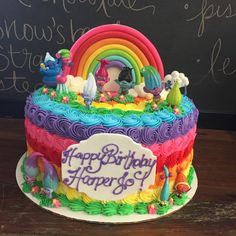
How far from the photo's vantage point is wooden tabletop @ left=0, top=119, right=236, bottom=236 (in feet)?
5.48

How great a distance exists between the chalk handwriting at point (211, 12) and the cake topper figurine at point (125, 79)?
3.29 ft

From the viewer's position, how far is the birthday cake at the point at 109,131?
1657 mm

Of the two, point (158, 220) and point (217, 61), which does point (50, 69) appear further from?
point (217, 61)

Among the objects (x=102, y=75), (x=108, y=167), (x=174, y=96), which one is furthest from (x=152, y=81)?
(x=108, y=167)

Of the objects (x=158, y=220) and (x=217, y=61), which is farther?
(x=217, y=61)

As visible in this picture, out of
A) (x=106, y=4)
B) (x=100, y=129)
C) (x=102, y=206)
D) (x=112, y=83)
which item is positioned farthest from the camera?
(x=106, y=4)

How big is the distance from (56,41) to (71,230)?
152 cm

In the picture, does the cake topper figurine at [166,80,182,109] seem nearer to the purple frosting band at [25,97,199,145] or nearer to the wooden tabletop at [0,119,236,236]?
the purple frosting band at [25,97,199,145]

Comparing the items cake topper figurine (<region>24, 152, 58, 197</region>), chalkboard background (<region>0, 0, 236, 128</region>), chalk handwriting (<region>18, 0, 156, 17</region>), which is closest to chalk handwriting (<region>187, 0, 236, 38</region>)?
chalkboard background (<region>0, 0, 236, 128</region>)

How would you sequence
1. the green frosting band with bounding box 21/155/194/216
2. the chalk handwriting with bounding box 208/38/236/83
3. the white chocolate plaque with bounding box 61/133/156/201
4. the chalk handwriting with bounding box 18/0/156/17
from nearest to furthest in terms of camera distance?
1. the white chocolate plaque with bounding box 61/133/156/201
2. the green frosting band with bounding box 21/155/194/216
3. the chalk handwriting with bounding box 18/0/156/17
4. the chalk handwriting with bounding box 208/38/236/83

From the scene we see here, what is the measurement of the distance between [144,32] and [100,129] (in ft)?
4.18

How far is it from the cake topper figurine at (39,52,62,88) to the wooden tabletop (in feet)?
1.93

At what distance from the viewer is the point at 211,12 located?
2.64 meters

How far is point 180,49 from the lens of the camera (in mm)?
2732
